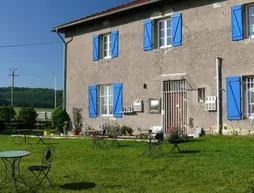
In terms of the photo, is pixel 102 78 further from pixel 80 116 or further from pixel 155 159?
pixel 155 159

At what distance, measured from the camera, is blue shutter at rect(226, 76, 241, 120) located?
40.7ft

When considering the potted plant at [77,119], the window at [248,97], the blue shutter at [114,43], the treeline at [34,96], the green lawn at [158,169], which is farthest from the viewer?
the treeline at [34,96]

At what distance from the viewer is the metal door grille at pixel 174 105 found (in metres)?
14.1

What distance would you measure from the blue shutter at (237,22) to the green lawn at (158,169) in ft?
12.5

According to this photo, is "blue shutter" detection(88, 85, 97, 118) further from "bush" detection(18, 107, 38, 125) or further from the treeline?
the treeline

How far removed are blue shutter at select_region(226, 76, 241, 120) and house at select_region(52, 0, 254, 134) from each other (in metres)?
0.03

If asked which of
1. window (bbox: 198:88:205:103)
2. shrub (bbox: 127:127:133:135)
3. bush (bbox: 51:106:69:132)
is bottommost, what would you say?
Result: shrub (bbox: 127:127:133:135)

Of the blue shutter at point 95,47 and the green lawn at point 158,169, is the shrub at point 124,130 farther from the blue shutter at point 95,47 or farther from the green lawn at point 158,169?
the green lawn at point 158,169

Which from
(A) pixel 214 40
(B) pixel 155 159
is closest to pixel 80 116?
(A) pixel 214 40

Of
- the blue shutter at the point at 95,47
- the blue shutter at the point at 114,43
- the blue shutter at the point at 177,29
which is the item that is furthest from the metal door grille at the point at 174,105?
the blue shutter at the point at 95,47

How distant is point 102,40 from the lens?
17.6 metres

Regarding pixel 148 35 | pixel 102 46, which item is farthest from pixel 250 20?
pixel 102 46

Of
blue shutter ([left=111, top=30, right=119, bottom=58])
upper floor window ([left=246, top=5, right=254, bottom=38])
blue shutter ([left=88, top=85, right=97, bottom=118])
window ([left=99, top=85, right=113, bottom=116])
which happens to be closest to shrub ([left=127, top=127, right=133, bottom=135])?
window ([left=99, top=85, right=113, bottom=116])

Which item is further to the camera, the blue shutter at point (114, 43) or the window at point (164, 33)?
the blue shutter at point (114, 43)
